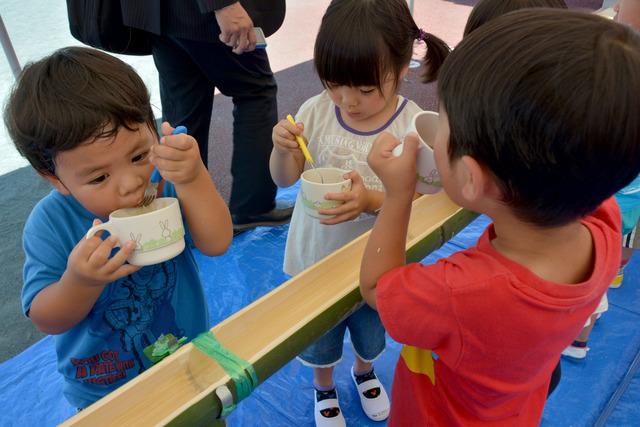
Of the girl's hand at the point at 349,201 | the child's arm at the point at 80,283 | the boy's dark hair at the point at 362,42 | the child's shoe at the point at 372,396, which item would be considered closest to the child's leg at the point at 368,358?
the child's shoe at the point at 372,396

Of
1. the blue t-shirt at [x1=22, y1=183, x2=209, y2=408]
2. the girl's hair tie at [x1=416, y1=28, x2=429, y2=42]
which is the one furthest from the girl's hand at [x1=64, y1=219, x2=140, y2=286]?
the girl's hair tie at [x1=416, y1=28, x2=429, y2=42]

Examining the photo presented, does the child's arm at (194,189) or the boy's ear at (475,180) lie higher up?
the boy's ear at (475,180)

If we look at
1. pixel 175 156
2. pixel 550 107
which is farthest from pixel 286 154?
pixel 550 107

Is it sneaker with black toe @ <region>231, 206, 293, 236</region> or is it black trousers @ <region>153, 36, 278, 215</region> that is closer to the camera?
black trousers @ <region>153, 36, 278, 215</region>

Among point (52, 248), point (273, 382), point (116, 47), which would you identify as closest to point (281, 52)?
point (116, 47)

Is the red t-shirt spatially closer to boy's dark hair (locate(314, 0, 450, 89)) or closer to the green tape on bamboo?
the green tape on bamboo

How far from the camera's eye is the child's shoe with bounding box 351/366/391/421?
4.76 ft

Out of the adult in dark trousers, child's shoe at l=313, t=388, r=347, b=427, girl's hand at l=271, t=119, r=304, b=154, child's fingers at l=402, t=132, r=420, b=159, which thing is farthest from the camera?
the adult in dark trousers

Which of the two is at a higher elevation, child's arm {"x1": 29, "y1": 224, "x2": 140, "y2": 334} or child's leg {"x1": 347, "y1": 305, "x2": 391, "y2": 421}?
child's arm {"x1": 29, "y1": 224, "x2": 140, "y2": 334}

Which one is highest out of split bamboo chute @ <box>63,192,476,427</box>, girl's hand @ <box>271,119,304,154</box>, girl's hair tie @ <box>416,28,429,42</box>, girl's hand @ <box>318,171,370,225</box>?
girl's hair tie @ <box>416,28,429,42</box>

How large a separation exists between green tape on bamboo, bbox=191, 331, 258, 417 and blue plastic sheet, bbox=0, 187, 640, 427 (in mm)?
867

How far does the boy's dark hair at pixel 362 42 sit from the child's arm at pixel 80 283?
23.8 inches

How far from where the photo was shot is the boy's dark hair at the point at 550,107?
487 millimetres

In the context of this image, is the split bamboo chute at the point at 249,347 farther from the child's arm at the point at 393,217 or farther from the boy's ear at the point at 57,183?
the boy's ear at the point at 57,183
